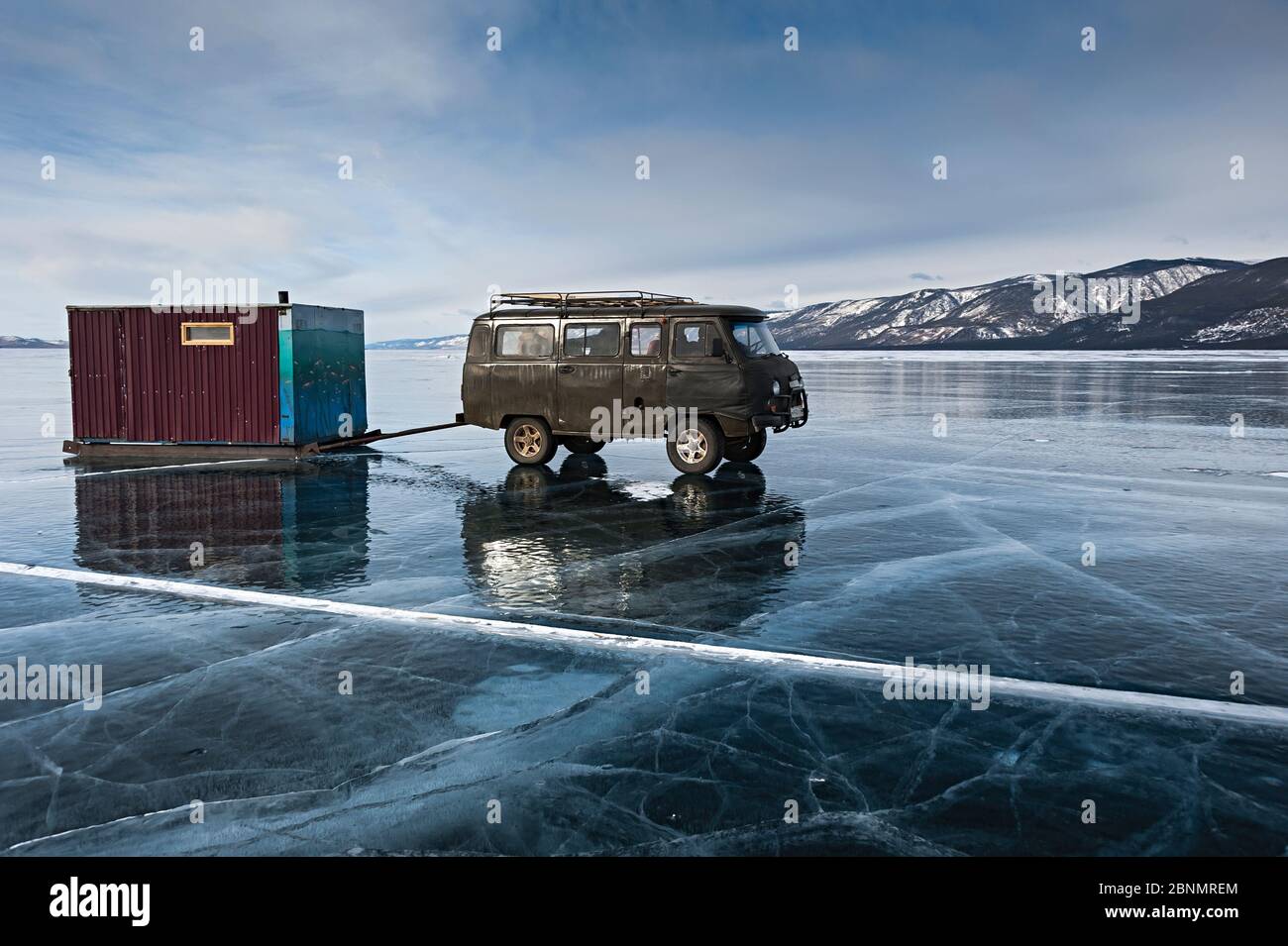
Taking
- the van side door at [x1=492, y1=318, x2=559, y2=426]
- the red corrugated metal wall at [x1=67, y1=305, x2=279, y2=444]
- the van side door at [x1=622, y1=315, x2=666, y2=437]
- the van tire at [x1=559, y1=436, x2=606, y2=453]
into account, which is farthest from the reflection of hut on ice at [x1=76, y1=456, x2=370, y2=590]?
the van side door at [x1=622, y1=315, x2=666, y2=437]

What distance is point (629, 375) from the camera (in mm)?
14320

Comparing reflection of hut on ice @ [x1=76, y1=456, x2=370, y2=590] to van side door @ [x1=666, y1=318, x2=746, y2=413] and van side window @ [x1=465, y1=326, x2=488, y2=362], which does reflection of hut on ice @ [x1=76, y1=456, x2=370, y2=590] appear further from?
van side door @ [x1=666, y1=318, x2=746, y2=413]

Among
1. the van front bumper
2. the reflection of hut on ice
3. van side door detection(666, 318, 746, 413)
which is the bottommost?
the reflection of hut on ice

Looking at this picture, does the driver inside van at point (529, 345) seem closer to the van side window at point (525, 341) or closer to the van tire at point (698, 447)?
the van side window at point (525, 341)

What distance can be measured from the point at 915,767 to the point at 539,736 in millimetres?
1980

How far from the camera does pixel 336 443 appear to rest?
17875 mm

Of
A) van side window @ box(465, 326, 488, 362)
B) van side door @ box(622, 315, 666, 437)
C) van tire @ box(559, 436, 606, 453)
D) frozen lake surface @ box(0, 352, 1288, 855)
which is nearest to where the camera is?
frozen lake surface @ box(0, 352, 1288, 855)

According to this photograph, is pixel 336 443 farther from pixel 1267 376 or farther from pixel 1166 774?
pixel 1267 376

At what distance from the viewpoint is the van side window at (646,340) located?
14195 mm

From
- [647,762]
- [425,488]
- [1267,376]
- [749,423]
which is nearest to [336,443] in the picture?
[425,488]

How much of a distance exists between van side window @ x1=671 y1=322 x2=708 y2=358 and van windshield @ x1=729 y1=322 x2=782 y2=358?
46 centimetres

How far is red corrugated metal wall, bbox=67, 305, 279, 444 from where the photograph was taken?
17.1 meters

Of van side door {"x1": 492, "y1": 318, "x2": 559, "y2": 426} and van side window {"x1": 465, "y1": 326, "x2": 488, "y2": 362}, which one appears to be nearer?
van side door {"x1": 492, "y1": 318, "x2": 559, "y2": 426}

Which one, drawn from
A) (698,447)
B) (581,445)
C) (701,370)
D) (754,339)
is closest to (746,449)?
(698,447)
